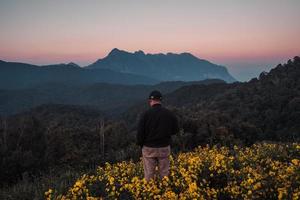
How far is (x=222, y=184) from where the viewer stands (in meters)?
9.91

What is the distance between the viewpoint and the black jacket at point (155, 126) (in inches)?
374

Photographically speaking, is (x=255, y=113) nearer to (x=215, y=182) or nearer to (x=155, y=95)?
(x=215, y=182)

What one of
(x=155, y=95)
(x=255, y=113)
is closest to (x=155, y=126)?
(x=155, y=95)

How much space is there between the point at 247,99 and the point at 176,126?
6138 cm

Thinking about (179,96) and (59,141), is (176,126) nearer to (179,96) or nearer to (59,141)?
(59,141)

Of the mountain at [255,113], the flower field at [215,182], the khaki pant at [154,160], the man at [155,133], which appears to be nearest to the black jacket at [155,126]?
the man at [155,133]

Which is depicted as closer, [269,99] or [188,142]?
[188,142]

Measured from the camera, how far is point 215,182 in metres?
10.0

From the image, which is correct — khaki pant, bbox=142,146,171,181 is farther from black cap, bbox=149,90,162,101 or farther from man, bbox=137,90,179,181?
black cap, bbox=149,90,162,101

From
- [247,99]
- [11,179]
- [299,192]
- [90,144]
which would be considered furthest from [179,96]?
[299,192]

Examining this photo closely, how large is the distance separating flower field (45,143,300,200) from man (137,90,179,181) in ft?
1.20

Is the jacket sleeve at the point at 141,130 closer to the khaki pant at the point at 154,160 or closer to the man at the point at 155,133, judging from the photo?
the man at the point at 155,133

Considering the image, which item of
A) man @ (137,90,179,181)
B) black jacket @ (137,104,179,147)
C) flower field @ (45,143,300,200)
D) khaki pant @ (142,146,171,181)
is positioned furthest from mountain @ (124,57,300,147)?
black jacket @ (137,104,179,147)

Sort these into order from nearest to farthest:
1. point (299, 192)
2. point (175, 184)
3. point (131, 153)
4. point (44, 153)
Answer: point (299, 192) < point (175, 184) < point (131, 153) < point (44, 153)
